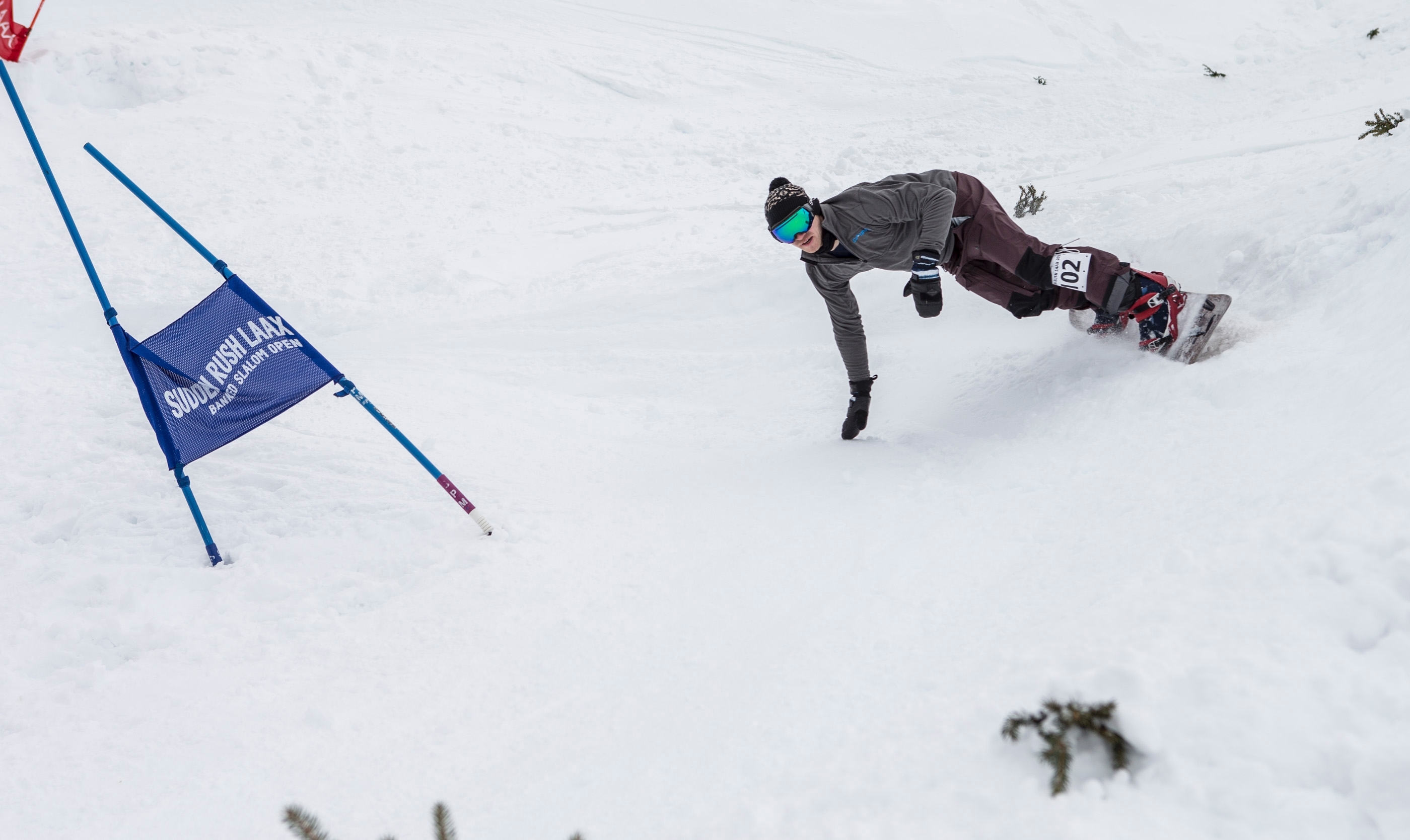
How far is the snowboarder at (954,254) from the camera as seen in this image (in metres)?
3.77

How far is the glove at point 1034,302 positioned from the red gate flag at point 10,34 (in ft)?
16.7

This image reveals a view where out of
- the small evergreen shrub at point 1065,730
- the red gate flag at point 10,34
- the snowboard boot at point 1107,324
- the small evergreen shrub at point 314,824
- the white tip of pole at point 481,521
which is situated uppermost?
the red gate flag at point 10,34

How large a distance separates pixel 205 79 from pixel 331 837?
10.3 meters

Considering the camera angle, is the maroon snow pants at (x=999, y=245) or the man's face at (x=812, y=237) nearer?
the man's face at (x=812, y=237)

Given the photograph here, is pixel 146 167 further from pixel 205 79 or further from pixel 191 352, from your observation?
pixel 191 352

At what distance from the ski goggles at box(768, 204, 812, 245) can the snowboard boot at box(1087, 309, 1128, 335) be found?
5.45ft

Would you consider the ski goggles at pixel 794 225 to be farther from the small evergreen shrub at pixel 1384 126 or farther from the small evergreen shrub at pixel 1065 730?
the small evergreen shrub at pixel 1384 126

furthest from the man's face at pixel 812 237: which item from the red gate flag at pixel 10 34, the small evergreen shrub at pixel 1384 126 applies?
the red gate flag at pixel 10 34

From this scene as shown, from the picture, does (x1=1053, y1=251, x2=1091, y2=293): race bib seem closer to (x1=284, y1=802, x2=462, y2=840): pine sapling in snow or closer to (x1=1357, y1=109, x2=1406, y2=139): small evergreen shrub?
(x1=1357, y1=109, x2=1406, y2=139): small evergreen shrub

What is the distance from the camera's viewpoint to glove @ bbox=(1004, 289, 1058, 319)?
413 centimetres

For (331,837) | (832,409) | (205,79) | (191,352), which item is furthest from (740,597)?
(205,79)

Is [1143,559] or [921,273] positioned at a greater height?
[921,273]

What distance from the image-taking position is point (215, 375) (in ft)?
→ 12.6

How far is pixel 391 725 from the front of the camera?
3037 mm
